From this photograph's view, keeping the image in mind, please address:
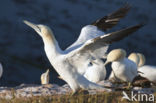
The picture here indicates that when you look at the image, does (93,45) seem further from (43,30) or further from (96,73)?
(96,73)

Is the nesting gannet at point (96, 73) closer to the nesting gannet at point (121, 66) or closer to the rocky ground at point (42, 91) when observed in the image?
the nesting gannet at point (121, 66)

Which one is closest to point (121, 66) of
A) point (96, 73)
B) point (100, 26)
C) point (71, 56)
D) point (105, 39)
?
point (96, 73)

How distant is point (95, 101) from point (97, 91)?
1.15 m

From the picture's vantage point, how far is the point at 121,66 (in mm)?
8406

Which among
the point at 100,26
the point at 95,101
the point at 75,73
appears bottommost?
the point at 95,101

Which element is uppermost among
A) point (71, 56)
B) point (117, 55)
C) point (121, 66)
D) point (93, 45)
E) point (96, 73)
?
point (117, 55)

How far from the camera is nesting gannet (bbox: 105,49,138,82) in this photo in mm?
8367

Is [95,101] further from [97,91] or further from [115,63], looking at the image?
[115,63]

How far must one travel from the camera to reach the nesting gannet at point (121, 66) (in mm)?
8367

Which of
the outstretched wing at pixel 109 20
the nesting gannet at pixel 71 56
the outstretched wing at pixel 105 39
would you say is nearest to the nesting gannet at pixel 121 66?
the outstretched wing at pixel 109 20

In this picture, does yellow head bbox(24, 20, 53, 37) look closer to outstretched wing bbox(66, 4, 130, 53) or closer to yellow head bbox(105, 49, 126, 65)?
outstretched wing bbox(66, 4, 130, 53)

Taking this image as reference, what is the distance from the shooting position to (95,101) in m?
5.39

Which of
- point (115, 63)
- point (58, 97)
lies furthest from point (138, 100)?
point (115, 63)

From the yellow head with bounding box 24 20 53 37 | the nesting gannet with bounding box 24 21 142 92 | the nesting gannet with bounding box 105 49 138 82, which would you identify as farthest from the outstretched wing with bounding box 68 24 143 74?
the nesting gannet with bounding box 105 49 138 82
